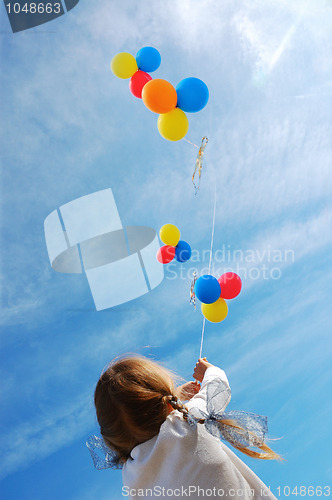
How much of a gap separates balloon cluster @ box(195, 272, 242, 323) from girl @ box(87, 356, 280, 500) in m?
1.56

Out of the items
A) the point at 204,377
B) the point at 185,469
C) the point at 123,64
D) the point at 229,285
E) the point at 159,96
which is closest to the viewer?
the point at 185,469

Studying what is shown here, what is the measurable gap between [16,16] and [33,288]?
3212mm

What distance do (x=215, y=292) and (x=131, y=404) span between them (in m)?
1.80

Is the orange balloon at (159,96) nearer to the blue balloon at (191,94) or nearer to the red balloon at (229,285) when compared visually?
the blue balloon at (191,94)

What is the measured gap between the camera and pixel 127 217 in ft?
16.6

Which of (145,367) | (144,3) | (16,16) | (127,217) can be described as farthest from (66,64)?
(145,367)

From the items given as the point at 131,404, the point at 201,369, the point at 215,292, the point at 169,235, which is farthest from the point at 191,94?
the point at 131,404

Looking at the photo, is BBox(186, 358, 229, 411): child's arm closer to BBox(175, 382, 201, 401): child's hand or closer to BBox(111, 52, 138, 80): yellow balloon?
BBox(175, 382, 201, 401): child's hand

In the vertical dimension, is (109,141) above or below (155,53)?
below

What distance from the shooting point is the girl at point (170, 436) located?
1169 millimetres

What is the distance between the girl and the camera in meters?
1.17

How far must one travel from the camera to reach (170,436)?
47.3 inches

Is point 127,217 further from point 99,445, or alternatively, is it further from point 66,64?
point 99,445

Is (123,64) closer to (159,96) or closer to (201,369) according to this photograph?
Answer: (159,96)
